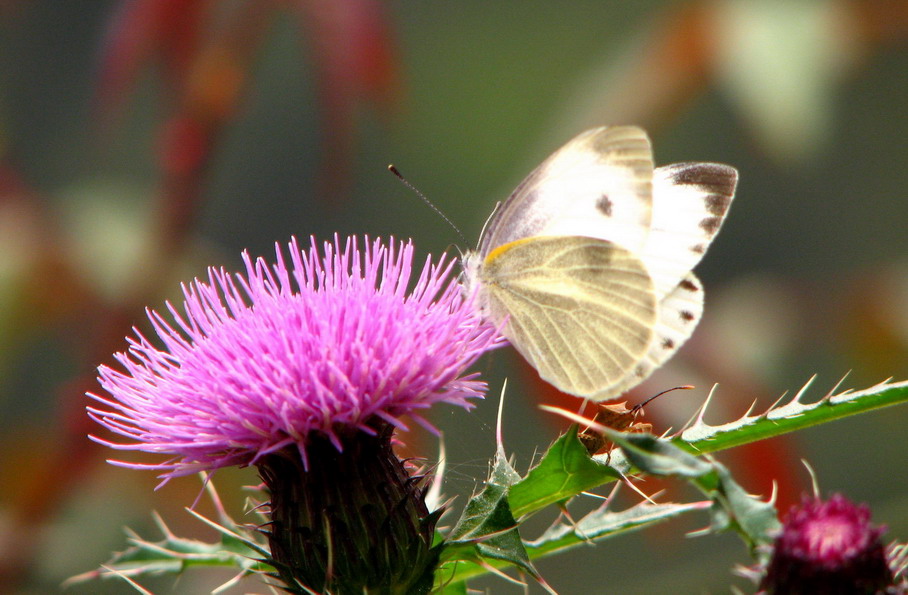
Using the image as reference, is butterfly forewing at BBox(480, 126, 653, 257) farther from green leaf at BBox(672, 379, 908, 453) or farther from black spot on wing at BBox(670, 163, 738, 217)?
green leaf at BBox(672, 379, 908, 453)

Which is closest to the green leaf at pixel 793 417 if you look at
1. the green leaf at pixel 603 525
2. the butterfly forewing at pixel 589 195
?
the green leaf at pixel 603 525

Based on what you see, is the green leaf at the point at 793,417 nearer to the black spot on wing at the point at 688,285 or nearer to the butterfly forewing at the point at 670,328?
the butterfly forewing at the point at 670,328

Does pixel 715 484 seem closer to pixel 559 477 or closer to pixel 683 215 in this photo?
pixel 559 477

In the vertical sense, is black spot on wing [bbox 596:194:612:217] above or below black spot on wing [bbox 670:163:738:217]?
above

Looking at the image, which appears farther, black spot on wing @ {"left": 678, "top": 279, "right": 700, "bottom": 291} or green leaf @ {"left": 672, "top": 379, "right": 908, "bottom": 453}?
black spot on wing @ {"left": 678, "top": 279, "right": 700, "bottom": 291}

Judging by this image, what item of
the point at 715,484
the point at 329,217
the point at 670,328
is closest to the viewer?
the point at 715,484

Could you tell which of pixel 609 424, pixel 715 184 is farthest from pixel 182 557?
pixel 715 184

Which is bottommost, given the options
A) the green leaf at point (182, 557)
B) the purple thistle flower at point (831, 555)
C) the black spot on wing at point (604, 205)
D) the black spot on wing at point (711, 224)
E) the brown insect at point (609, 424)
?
the purple thistle flower at point (831, 555)

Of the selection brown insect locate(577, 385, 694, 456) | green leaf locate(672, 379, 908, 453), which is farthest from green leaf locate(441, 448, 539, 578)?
green leaf locate(672, 379, 908, 453)
